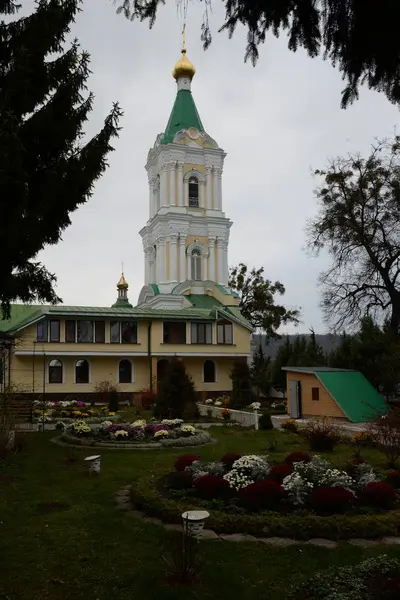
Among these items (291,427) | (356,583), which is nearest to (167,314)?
(291,427)

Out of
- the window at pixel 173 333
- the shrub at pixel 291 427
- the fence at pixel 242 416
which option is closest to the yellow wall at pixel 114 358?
the window at pixel 173 333

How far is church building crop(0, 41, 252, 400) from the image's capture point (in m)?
35.5

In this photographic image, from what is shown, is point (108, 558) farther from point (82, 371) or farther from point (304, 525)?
point (82, 371)

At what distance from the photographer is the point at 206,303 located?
45.9 m

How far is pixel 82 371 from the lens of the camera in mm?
37062

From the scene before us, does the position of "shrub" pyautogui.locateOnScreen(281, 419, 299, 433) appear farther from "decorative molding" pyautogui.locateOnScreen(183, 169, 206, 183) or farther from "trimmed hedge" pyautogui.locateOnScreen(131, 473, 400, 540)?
"decorative molding" pyautogui.locateOnScreen(183, 169, 206, 183)

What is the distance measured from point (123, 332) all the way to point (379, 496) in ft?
97.9

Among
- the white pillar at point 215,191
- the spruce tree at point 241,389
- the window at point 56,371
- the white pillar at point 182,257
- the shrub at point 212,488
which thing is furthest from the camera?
the white pillar at point 215,191

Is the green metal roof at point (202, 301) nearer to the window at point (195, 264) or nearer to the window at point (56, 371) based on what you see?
the window at point (195, 264)

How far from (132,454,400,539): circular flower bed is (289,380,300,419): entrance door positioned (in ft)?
54.0

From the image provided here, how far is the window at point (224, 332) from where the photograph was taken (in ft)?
131

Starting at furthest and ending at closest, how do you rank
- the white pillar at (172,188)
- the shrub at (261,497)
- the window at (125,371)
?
the white pillar at (172,188)
the window at (125,371)
the shrub at (261,497)

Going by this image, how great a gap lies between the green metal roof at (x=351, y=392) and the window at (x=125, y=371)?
14891mm

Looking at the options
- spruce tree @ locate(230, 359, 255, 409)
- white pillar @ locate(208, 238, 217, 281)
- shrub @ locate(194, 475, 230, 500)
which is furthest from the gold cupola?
shrub @ locate(194, 475, 230, 500)
